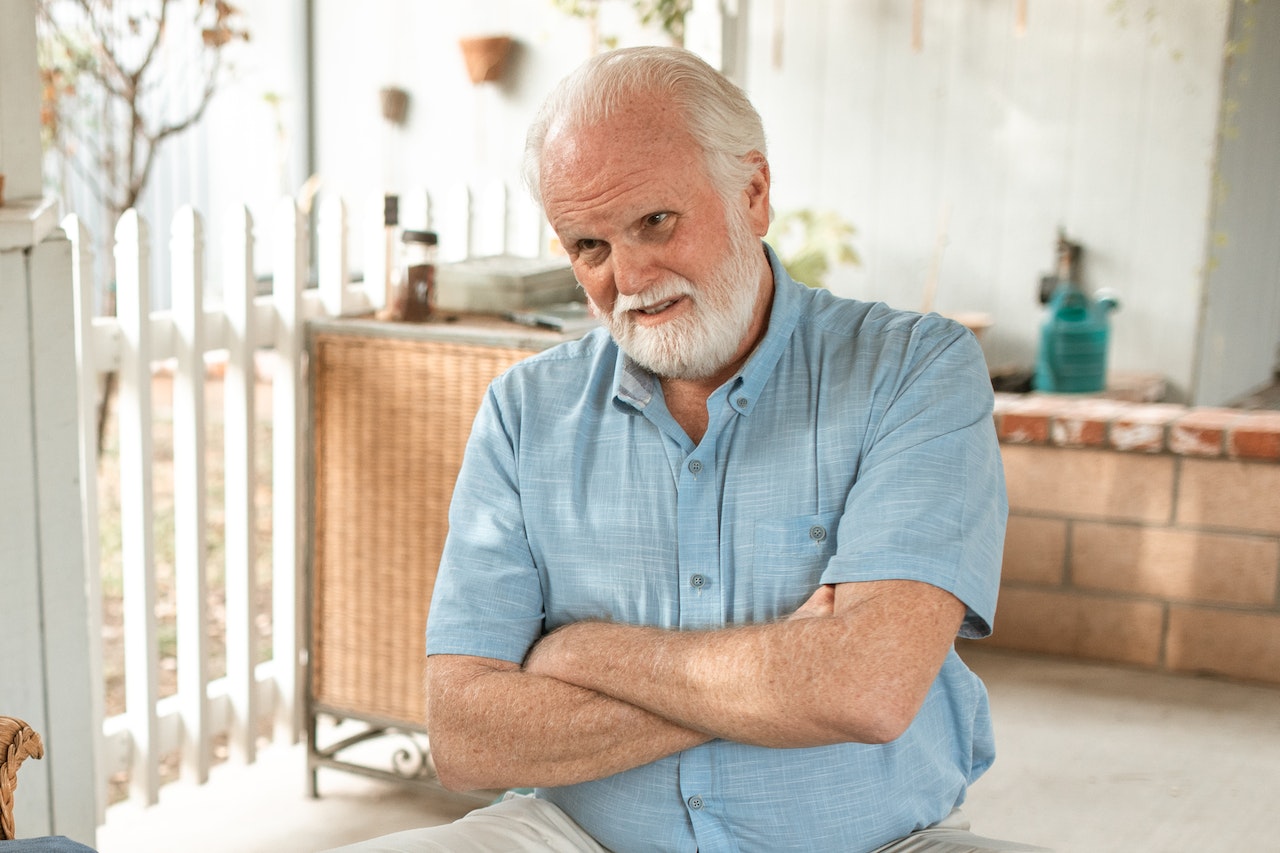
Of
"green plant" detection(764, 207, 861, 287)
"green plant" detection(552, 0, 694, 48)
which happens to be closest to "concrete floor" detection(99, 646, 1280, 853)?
"green plant" detection(764, 207, 861, 287)

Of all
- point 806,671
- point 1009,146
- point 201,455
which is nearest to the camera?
point 806,671

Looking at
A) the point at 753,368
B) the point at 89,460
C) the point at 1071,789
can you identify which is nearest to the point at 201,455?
the point at 89,460

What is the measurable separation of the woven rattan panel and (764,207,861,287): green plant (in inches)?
90.4

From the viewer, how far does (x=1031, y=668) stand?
128 inches

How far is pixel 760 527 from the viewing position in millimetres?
1478

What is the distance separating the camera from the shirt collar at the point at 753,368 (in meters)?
1.52

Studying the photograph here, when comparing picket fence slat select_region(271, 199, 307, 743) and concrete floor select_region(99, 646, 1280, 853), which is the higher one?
picket fence slat select_region(271, 199, 307, 743)

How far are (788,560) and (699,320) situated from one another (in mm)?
285

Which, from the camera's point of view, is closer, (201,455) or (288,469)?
(201,455)

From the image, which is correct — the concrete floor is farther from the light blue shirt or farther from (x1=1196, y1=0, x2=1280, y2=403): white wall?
(x1=1196, y1=0, x2=1280, y2=403): white wall

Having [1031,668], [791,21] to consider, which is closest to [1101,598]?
[1031,668]

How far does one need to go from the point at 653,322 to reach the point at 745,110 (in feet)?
0.85

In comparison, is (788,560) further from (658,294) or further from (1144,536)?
(1144,536)

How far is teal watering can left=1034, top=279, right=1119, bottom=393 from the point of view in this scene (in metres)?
4.52
